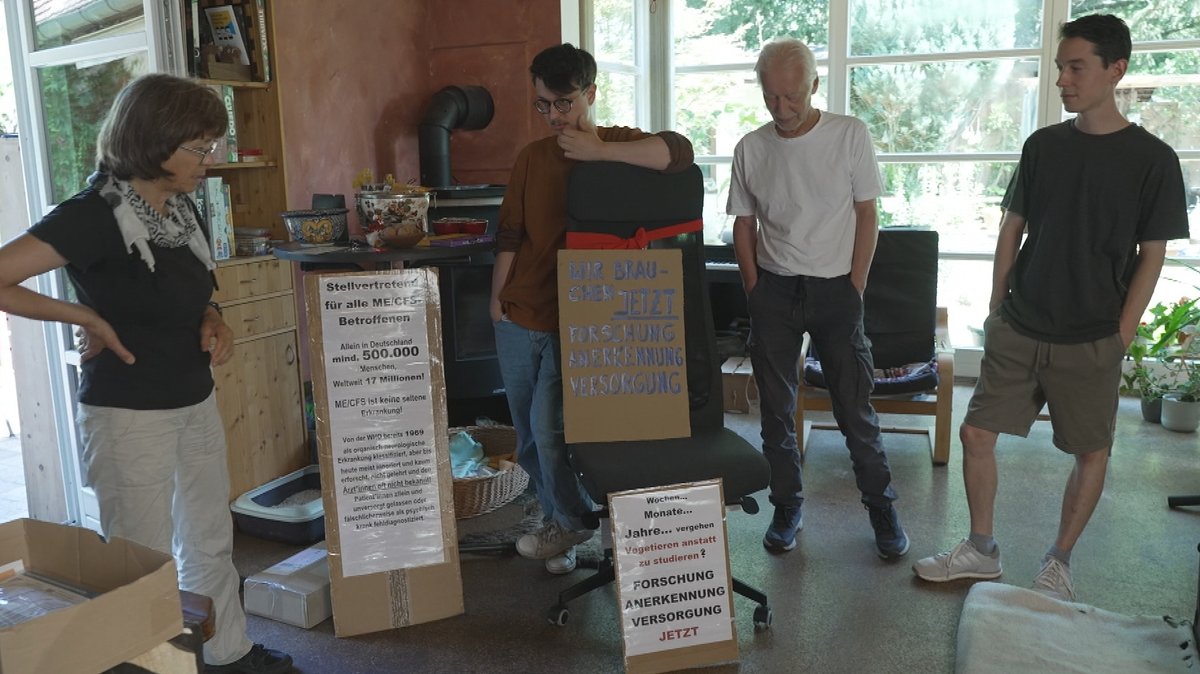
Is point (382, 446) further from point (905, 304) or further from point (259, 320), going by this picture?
point (905, 304)

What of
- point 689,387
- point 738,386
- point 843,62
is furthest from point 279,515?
point 843,62

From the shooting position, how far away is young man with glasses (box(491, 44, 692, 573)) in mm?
2568

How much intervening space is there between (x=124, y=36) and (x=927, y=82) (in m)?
3.97

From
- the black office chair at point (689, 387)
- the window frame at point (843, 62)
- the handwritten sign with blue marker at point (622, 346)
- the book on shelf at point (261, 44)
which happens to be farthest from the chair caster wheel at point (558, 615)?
the window frame at point (843, 62)

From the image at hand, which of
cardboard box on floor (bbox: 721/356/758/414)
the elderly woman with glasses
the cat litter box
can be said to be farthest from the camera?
cardboard box on floor (bbox: 721/356/758/414)

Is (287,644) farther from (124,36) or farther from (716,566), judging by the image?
(124,36)

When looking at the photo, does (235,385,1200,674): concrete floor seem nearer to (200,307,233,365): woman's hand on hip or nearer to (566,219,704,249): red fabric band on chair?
(200,307,233,365): woman's hand on hip

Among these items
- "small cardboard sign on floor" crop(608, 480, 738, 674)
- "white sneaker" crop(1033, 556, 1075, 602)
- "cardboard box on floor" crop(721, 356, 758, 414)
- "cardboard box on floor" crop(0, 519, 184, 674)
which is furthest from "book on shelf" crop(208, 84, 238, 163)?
"white sneaker" crop(1033, 556, 1075, 602)

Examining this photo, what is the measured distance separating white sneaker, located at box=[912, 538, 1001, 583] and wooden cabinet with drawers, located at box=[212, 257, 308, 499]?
228 centimetres

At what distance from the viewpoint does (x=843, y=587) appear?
294cm

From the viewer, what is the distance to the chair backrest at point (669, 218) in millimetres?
2566

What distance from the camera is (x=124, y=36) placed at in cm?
328

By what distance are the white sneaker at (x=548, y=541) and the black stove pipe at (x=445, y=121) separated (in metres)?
1.91

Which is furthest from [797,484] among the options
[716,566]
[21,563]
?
[21,563]
